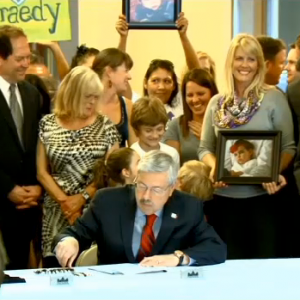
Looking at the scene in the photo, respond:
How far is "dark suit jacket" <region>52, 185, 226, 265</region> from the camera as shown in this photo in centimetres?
368

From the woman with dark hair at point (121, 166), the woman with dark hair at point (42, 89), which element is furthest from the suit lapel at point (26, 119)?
the woman with dark hair at point (121, 166)

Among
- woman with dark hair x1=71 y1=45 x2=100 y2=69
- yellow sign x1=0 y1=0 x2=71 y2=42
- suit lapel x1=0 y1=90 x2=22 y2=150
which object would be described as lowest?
suit lapel x1=0 y1=90 x2=22 y2=150

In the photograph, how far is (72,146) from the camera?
183 inches

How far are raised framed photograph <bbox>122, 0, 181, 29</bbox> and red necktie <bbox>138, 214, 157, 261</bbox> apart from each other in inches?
74.3

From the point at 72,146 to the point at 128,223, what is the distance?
104cm

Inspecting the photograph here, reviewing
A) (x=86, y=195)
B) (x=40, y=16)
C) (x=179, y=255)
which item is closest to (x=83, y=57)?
(x=40, y=16)

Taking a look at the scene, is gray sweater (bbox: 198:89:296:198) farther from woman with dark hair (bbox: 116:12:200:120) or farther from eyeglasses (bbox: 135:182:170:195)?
eyeglasses (bbox: 135:182:170:195)

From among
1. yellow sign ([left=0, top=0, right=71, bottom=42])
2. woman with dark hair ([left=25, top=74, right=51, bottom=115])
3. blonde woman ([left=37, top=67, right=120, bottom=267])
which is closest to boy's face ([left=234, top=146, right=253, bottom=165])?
blonde woman ([left=37, top=67, right=120, bottom=267])

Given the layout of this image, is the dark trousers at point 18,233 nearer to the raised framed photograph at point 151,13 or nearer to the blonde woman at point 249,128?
the blonde woman at point 249,128

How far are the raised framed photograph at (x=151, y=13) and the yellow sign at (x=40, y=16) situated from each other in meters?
0.40

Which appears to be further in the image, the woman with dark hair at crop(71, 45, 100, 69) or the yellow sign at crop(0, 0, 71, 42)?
the woman with dark hair at crop(71, 45, 100, 69)

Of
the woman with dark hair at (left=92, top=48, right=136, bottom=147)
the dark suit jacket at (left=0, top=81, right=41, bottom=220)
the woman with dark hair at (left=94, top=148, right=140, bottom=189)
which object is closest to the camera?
the woman with dark hair at (left=94, top=148, right=140, bottom=189)

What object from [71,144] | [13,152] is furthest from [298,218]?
[13,152]

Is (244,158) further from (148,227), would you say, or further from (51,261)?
(51,261)
